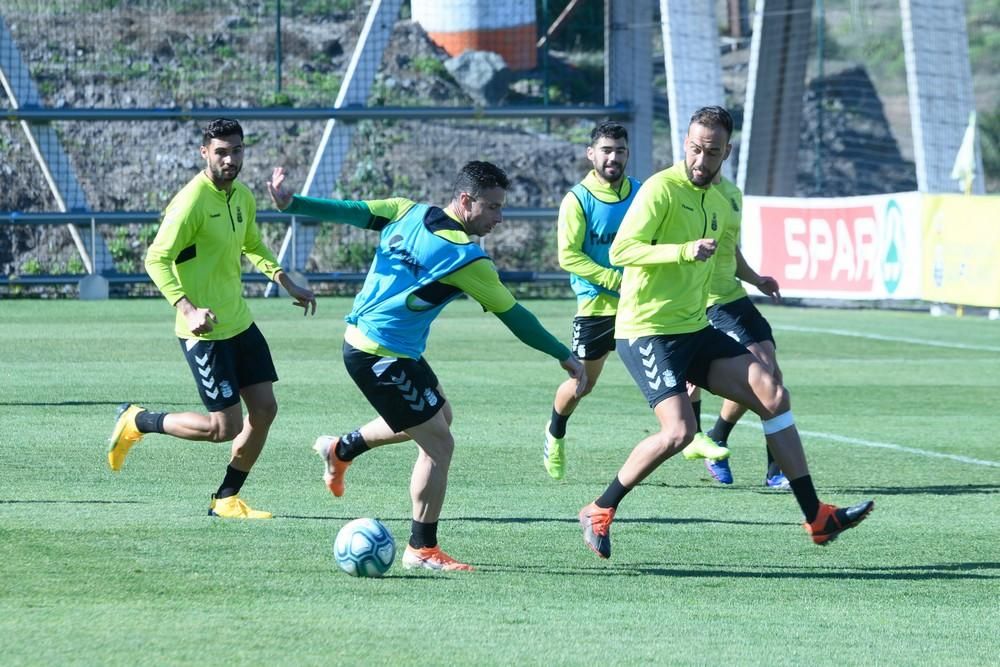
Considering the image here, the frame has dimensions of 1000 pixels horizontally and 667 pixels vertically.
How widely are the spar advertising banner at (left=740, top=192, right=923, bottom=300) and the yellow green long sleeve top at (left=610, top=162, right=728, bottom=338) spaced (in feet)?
51.4

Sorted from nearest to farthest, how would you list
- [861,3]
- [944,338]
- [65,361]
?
1. [65,361]
2. [944,338]
3. [861,3]

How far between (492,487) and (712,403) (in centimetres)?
533

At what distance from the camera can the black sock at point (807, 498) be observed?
25.6 feet

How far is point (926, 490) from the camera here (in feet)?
32.3

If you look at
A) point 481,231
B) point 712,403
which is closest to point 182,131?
point 712,403

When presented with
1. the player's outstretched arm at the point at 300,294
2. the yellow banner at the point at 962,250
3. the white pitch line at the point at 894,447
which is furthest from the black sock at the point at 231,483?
the yellow banner at the point at 962,250

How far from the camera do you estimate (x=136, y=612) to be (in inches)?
246

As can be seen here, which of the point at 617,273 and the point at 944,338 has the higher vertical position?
the point at 617,273

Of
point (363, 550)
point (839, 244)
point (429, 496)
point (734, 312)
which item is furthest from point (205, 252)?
point (839, 244)

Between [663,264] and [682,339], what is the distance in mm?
405

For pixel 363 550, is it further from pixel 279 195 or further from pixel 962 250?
pixel 962 250

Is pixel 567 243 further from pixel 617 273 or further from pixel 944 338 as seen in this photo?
pixel 944 338

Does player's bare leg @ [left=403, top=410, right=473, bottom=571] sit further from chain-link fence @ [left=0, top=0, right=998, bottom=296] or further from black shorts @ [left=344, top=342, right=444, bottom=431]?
chain-link fence @ [left=0, top=0, right=998, bottom=296]

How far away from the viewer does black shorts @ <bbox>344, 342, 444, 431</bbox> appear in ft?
24.3
